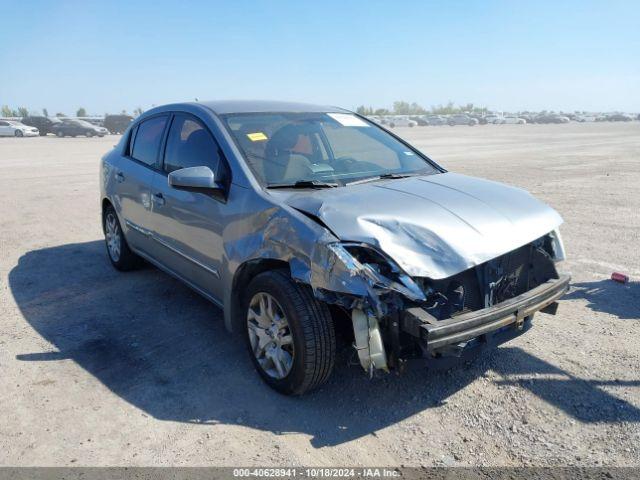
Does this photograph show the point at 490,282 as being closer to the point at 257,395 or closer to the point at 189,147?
the point at 257,395

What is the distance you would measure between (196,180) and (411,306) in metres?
1.71

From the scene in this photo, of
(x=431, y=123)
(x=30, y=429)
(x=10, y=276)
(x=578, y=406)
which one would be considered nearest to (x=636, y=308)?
(x=578, y=406)

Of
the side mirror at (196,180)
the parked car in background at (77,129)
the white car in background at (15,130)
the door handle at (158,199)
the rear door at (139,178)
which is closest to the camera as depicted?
the side mirror at (196,180)

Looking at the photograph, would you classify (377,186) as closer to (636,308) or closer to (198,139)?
(198,139)

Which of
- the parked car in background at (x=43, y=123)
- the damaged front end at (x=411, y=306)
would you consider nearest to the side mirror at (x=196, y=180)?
the damaged front end at (x=411, y=306)

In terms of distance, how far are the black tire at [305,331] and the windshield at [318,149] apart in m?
0.81

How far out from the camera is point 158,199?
4492mm

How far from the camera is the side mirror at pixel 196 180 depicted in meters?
3.53

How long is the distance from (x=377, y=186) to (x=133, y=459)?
7.40 feet

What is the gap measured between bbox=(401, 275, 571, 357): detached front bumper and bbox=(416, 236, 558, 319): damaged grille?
12 cm

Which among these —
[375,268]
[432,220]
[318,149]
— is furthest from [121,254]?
[432,220]

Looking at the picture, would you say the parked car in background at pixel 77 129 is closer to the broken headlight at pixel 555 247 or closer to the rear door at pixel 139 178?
the rear door at pixel 139 178

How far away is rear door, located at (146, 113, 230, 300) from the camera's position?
147 inches

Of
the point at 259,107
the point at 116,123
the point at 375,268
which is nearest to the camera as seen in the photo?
the point at 375,268
